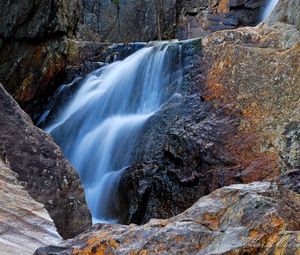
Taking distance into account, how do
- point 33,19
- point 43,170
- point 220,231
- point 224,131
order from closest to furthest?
point 220,231 → point 43,170 → point 224,131 → point 33,19

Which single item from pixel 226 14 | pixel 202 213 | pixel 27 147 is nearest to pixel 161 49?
pixel 27 147

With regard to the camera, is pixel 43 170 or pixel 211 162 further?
pixel 211 162

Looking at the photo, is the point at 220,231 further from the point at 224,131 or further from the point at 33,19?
the point at 33,19

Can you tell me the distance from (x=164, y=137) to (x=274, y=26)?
237 centimetres

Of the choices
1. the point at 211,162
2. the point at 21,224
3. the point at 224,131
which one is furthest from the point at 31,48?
the point at 21,224

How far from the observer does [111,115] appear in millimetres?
8992

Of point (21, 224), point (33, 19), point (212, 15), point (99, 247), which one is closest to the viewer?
point (99, 247)

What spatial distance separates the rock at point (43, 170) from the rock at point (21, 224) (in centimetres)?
65

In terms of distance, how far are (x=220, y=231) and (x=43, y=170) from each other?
228 centimetres

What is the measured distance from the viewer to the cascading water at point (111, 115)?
7.05 metres

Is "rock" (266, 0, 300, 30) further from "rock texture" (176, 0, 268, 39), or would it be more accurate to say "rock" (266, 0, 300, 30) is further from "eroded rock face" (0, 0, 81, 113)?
"rock texture" (176, 0, 268, 39)

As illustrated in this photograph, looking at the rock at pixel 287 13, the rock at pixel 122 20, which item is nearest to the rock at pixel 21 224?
the rock at pixel 287 13

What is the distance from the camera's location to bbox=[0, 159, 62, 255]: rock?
2.81m

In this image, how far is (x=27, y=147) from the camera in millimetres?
4285
